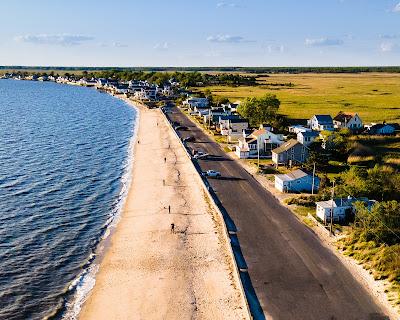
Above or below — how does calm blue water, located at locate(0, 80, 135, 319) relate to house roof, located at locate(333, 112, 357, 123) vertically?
below

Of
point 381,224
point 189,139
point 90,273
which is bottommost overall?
point 90,273

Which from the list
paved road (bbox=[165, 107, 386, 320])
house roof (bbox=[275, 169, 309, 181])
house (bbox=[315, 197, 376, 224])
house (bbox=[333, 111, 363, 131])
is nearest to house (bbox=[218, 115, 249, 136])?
house (bbox=[333, 111, 363, 131])

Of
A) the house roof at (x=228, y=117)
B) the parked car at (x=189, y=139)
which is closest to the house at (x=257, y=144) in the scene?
the parked car at (x=189, y=139)

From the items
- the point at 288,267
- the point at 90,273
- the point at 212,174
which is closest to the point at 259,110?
the point at 212,174

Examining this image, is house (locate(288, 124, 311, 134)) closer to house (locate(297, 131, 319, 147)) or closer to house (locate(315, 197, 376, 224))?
house (locate(297, 131, 319, 147))

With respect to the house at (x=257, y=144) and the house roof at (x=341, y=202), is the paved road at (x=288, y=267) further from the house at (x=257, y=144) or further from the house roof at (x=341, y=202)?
the house at (x=257, y=144)

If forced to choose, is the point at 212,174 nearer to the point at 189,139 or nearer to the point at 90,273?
the point at 90,273
